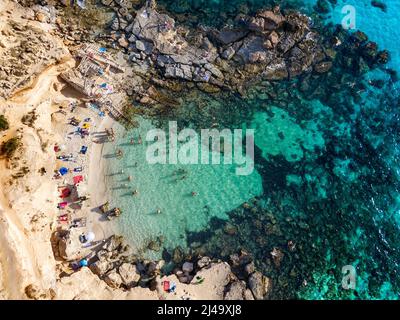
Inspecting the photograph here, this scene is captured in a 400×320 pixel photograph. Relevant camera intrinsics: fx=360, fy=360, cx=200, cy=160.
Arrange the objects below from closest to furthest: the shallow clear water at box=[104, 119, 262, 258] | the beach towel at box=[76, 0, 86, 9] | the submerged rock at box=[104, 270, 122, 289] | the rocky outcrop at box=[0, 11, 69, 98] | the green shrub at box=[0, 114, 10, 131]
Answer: the green shrub at box=[0, 114, 10, 131], the submerged rock at box=[104, 270, 122, 289], the rocky outcrop at box=[0, 11, 69, 98], the shallow clear water at box=[104, 119, 262, 258], the beach towel at box=[76, 0, 86, 9]

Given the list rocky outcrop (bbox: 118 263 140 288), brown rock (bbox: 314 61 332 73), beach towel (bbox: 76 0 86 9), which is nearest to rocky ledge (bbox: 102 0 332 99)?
brown rock (bbox: 314 61 332 73)

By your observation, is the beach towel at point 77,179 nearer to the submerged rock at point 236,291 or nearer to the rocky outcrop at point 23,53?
the rocky outcrop at point 23,53

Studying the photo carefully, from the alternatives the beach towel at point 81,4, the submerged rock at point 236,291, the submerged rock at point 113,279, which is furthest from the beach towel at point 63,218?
the beach towel at point 81,4

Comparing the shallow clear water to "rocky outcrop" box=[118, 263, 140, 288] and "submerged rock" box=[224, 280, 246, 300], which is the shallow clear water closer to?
"rocky outcrop" box=[118, 263, 140, 288]

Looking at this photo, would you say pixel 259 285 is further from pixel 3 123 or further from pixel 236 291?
pixel 3 123

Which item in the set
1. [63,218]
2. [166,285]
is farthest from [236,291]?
[63,218]
